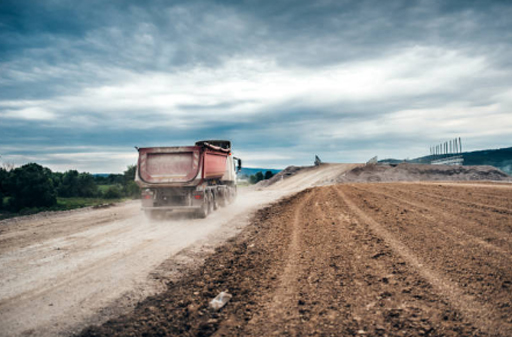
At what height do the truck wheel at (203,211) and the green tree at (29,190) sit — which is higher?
the green tree at (29,190)

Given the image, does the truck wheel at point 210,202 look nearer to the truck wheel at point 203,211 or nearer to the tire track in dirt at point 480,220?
the truck wheel at point 203,211

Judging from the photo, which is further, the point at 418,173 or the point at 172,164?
the point at 418,173

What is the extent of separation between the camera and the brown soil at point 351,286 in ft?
12.1

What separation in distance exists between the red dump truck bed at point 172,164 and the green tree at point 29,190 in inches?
750

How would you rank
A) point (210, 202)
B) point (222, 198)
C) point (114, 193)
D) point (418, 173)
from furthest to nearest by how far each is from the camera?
point (114, 193) < point (418, 173) < point (222, 198) < point (210, 202)

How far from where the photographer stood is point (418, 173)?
34969 millimetres

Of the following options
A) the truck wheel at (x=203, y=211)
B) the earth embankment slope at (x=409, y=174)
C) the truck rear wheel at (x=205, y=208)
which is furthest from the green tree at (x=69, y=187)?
the truck wheel at (x=203, y=211)

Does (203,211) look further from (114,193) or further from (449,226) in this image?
(114,193)

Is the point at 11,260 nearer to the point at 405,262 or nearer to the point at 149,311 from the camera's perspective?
the point at 149,311

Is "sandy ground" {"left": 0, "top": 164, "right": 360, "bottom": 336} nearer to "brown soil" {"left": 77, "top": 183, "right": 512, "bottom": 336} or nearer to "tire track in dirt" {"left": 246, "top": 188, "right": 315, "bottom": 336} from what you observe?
"brown soil" {"left": 77, "top": 183, "right": 512, "bottom": 336}

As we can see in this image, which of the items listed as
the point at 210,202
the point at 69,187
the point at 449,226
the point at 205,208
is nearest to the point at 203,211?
the point at 205,208

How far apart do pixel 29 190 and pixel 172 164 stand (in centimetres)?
2045

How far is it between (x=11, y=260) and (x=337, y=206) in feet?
37.8

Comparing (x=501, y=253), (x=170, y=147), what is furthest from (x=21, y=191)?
(x=501, y=253)
